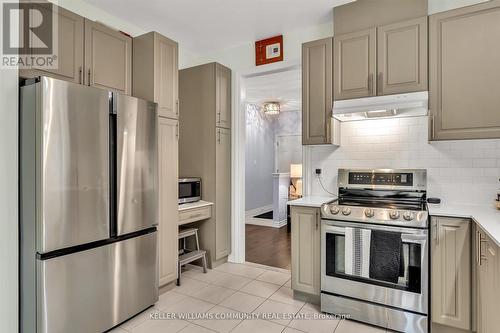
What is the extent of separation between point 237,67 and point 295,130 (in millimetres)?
4106

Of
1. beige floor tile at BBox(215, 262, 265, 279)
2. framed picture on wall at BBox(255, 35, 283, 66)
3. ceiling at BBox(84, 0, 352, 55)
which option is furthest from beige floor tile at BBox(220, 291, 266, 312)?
ceiling at BBox(84, 0, 352, 55)

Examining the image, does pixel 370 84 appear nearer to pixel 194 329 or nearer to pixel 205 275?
pixel 194 329

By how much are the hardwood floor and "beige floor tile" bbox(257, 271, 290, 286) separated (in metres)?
0.26

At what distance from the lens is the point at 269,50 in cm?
348

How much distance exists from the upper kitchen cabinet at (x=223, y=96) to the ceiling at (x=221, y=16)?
396 mm

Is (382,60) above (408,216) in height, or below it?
above

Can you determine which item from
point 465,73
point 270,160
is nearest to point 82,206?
point 465,73

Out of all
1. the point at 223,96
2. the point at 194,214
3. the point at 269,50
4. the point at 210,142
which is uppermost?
the point at 269,50

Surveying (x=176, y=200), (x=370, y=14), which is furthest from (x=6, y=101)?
(x=370, y=14)

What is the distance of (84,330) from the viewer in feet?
6.50

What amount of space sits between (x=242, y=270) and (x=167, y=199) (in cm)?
Result: 135

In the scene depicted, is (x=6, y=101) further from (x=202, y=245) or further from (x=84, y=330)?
(x=202, y=245)

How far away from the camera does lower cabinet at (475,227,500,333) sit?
1.52 m

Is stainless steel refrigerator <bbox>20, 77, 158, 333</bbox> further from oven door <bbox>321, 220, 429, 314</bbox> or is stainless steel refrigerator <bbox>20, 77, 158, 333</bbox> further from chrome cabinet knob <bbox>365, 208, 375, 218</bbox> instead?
chrome cabinet knob <bbox>365, 208, 375, 218</bbox>
